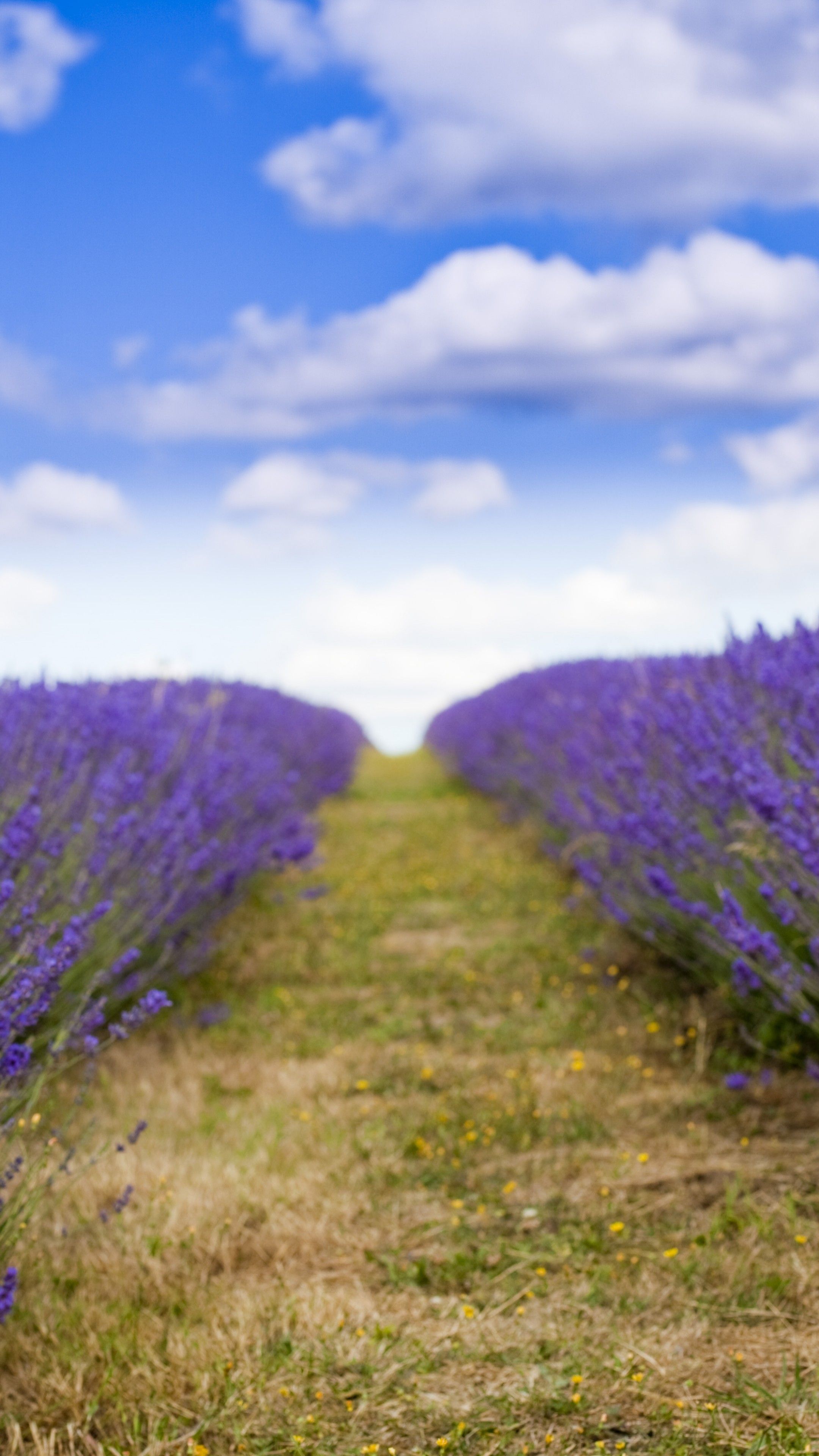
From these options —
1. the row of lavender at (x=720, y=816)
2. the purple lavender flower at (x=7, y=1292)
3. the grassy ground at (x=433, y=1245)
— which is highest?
the row of lavender at (x=720, y=816)

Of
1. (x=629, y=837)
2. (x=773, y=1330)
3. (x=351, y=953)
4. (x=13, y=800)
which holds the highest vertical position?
(x=13, y=800)

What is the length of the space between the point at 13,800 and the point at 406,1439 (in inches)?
94.2

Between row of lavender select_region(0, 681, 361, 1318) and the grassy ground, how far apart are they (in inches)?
12.6

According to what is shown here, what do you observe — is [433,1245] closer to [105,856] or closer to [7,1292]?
[7,1292]

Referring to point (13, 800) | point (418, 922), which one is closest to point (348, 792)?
point (418, 922)

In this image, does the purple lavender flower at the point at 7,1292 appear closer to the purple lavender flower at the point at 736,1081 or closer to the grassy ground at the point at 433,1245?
the grassy ground at the point at 433,1245

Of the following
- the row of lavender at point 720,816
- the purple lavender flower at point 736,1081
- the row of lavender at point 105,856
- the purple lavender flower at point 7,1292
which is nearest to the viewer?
the purple lavender flower at point 7,1292

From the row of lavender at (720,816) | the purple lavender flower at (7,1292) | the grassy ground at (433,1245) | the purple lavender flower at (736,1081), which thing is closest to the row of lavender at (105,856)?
the purple lavender flower at (7,1292)

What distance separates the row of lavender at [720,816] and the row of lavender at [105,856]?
1691 millimetres

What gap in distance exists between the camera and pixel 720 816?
4.15 m

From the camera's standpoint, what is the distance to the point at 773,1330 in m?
2.49

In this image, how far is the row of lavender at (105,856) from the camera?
250cm

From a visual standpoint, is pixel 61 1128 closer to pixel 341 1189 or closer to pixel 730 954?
pixel 341 1189

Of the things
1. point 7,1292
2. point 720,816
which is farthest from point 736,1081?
point 7,1292
